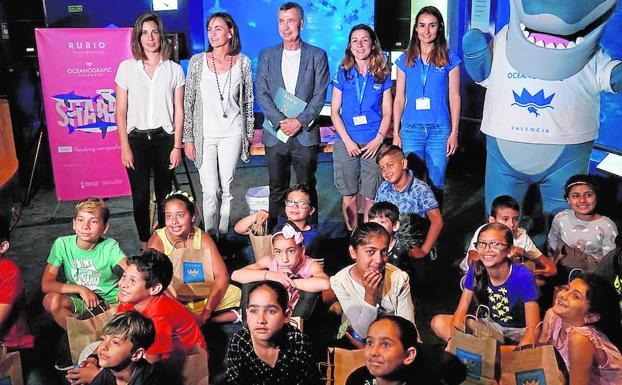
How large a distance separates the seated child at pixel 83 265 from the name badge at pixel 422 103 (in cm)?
188

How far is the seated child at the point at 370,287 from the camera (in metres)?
2.67

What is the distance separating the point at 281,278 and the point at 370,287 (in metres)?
0.48

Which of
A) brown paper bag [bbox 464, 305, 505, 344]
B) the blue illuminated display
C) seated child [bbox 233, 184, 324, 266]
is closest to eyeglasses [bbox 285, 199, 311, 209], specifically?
seated child [bbox 233, 184, 324, 266]

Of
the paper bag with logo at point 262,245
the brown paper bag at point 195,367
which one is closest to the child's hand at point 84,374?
the brown paper bag at point 195,367

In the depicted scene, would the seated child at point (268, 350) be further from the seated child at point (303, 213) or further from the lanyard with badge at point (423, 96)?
the lanyard with badge at point (423, 96)

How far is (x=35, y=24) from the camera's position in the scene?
566 cm

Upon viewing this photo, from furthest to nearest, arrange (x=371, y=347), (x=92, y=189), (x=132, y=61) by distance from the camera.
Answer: (x=92, y=189), (x=132, y=61), (x=371, y=347)

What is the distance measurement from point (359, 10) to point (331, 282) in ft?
16.1

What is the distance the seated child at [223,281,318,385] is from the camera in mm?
2199

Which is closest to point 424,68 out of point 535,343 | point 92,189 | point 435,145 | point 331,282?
point 435,145

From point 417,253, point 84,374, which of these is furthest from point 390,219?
point 84,374

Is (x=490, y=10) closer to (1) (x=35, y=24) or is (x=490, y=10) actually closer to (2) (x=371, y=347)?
(1) (x=35, y=24)

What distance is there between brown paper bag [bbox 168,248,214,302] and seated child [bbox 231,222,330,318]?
0.14 metres

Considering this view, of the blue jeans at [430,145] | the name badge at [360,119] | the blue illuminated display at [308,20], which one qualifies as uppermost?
the blue illuminated display at [308,20]
